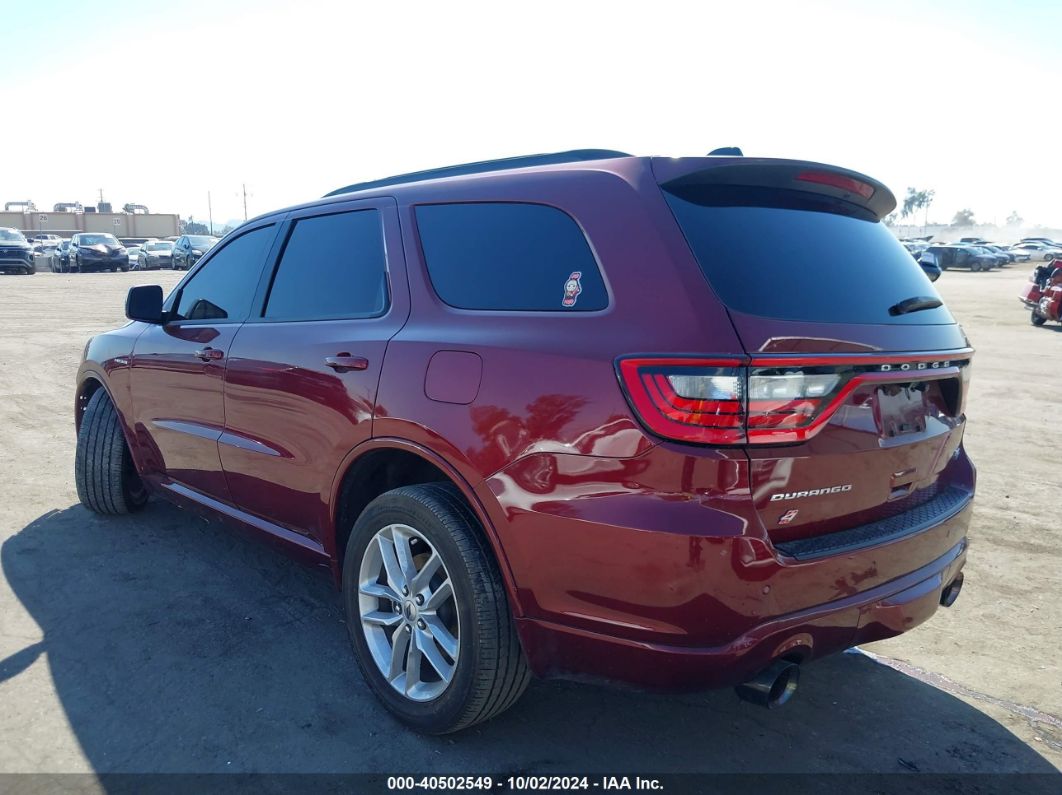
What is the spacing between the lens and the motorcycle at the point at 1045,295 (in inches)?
652

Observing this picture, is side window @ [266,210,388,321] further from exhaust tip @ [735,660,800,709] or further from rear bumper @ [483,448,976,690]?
exhaust tip @ [735,660,800,709]

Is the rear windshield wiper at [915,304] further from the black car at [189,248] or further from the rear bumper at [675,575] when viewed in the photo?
the black car at [189,248]

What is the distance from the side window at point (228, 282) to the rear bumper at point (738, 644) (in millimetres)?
2272

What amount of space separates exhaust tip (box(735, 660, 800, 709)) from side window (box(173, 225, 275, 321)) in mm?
2730

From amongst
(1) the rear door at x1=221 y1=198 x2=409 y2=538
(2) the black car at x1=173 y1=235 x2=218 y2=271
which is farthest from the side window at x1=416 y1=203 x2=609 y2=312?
(2) the black car at x1=173 y1=235 x2=218 y2=271

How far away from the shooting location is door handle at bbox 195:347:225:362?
374cm

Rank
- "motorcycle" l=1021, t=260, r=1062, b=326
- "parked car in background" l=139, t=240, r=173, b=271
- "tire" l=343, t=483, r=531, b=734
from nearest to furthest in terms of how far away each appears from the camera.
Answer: "tire" l=343, t=483, r=531, b=734 < "motorcycle" l=1021, t=260, r=1062, b=326 < "parked car in background" l=139, t=240, r=173, b=271

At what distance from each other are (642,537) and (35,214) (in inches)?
3645

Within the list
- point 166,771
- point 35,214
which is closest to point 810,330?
point 166,771

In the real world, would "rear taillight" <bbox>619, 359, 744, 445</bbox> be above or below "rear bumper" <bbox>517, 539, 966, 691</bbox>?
above

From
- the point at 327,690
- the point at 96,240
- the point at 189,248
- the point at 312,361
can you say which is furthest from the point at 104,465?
the point at 96,240

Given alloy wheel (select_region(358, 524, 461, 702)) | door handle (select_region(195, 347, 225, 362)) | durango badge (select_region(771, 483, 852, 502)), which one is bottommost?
alloy wheel (select_region(358, 524, 461, 702))

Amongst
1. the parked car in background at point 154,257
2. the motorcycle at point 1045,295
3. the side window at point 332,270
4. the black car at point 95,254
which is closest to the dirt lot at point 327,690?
the side window at point 332,270

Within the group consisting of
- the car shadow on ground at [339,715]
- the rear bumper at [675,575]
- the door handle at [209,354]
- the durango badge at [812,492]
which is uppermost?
the door handle at [209,354]
